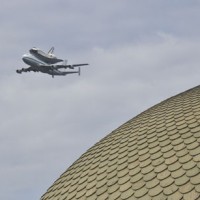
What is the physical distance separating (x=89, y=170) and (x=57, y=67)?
3077 cm

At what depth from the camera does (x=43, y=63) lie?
60844 millimetres

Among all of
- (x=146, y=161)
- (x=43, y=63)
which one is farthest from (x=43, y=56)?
(x=146, y=161)

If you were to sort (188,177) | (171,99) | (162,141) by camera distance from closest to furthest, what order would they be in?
(188,177)
(162,141)
(171,99)

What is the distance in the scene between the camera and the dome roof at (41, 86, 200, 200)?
23609mm

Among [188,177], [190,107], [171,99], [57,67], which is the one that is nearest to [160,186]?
[188,177]

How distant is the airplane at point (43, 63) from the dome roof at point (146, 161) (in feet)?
86.2

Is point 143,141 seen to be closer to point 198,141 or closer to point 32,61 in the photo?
point 198,141

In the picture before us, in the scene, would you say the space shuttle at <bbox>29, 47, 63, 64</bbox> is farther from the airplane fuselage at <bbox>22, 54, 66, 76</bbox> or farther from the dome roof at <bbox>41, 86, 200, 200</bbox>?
the dome roof at <bbox>41, 86, 200, 200</bbox>

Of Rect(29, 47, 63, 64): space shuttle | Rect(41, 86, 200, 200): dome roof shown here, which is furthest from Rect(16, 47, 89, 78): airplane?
Rect(41, 86, 200, 200): dome roof

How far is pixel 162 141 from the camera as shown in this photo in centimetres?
2723

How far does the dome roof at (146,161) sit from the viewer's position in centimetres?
2361

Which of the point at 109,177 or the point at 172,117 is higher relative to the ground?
the point at 172,117

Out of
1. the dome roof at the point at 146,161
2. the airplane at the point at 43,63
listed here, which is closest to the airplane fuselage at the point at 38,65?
the airplane at the point at 43,63

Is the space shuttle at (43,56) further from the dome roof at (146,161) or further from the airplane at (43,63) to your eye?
the dome roof at (146,161)
